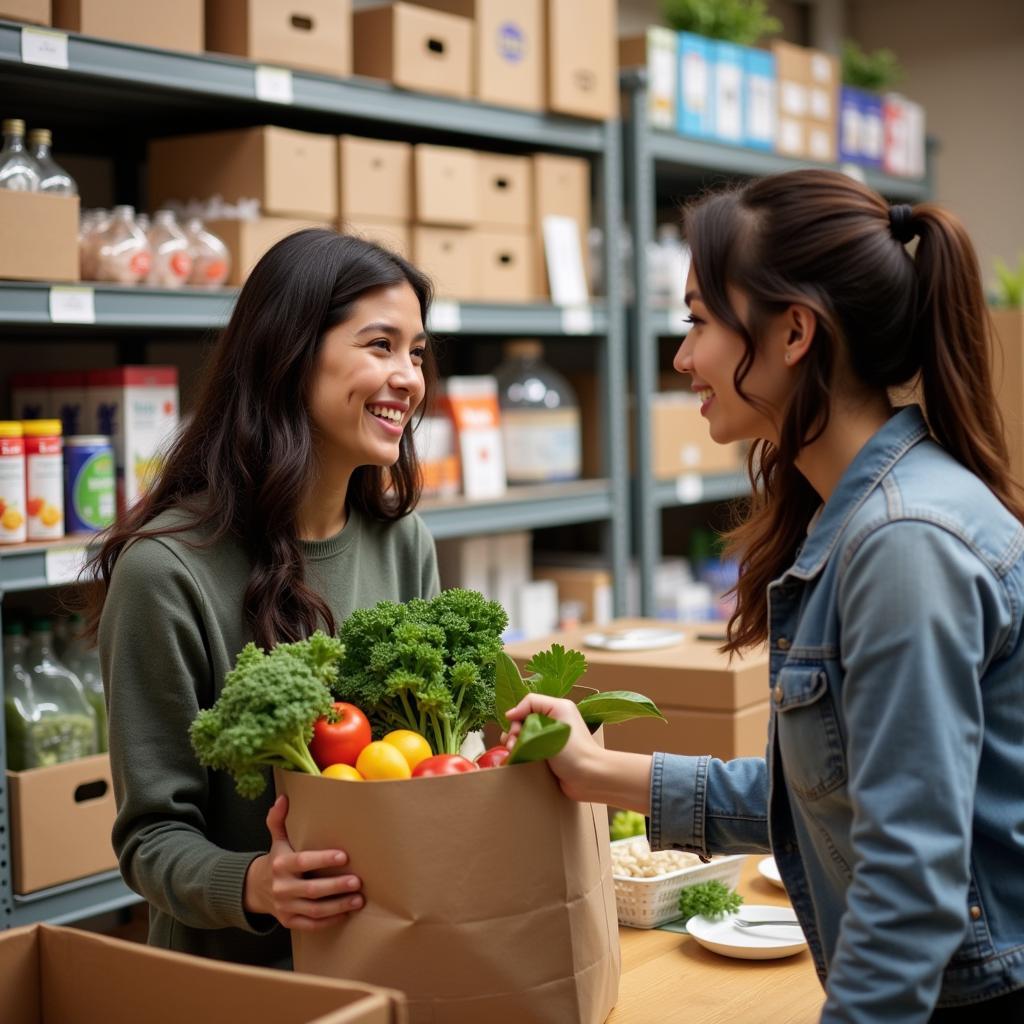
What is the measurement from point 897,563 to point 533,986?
0.48m

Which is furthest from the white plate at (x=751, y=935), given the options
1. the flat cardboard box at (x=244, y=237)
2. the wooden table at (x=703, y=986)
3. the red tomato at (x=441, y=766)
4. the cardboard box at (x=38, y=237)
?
the flat cardboard box at (x=244, y=237)

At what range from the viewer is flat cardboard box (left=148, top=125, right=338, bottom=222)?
2.79 meters

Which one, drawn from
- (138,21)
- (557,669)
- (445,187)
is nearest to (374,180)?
(445,187)

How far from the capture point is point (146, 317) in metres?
2.57

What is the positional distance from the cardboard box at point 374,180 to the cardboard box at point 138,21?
1.29 ft

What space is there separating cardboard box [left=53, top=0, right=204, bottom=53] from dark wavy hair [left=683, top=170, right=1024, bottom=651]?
1600 mm

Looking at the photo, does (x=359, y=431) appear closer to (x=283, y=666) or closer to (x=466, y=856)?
(x=283, y=666)

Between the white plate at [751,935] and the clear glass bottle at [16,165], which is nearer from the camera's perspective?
the white plate at [751,935]

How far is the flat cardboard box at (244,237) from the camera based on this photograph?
2.76 meters

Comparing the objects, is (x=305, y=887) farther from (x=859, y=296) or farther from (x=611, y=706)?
(x=859, y=296)

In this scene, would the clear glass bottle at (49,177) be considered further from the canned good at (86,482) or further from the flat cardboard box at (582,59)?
the flat cardboard box at (582,59)

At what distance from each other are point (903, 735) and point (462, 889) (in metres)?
0.38

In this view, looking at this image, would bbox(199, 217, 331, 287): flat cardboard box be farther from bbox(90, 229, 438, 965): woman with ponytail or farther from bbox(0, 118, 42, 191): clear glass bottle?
bbox(90, 229, 438, 965): woman with ponytail

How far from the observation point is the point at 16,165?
96.0 inches
